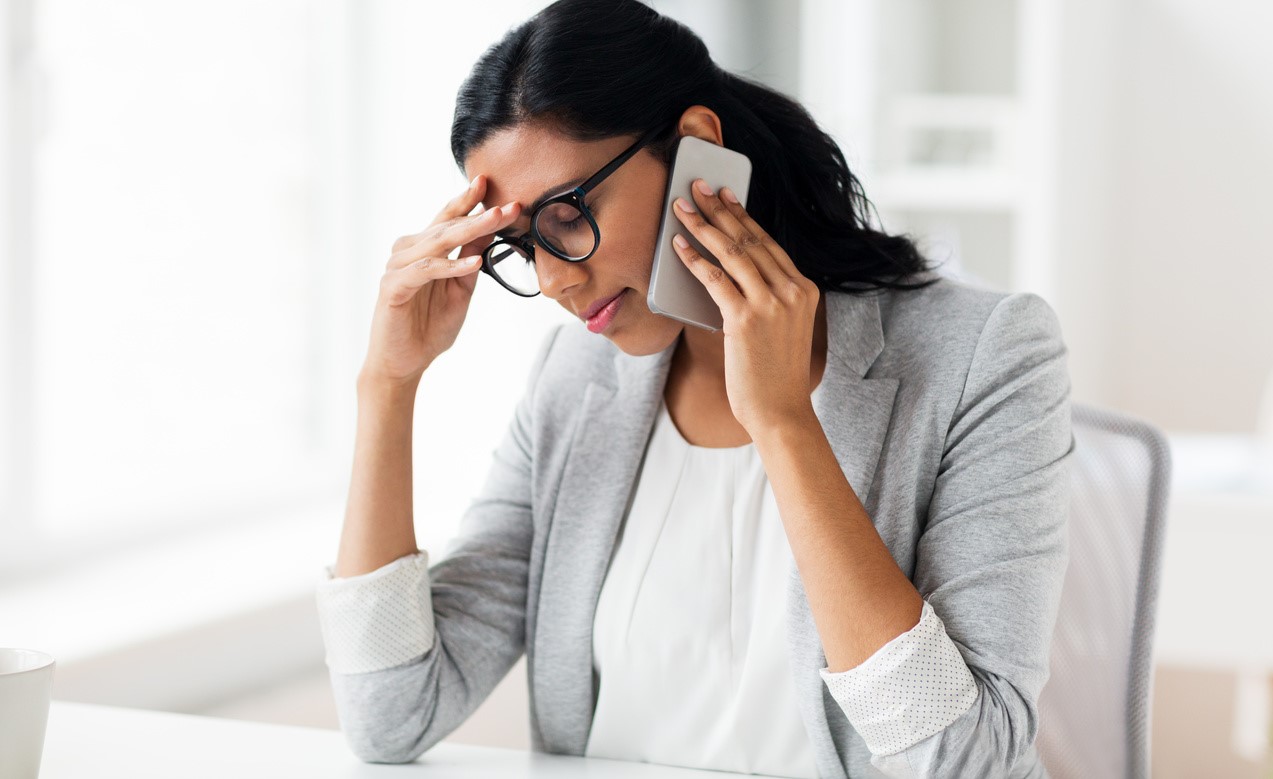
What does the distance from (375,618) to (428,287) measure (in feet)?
1.20

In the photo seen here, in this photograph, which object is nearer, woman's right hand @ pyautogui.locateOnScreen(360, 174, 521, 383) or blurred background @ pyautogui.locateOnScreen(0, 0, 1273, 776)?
woman's right hand @ pyautogui.locateOnScreen(360, 174, 521, 383)

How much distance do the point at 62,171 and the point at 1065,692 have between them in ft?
5.33

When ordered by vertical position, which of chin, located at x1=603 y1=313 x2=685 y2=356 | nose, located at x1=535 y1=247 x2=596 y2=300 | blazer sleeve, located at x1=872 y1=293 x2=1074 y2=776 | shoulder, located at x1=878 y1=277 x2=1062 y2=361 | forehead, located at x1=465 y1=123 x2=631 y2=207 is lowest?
blazer sleeve, located at x1=872 y1=293 x2=1074 y2=776

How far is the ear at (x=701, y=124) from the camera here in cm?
123

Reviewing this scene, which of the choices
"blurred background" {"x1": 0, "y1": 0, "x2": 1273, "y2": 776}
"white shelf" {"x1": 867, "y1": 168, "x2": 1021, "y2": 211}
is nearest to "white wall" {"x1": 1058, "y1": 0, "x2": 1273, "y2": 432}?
"blurred background" {"x1": 0, "y1": 0, "x2": 1273, "y2": 776}

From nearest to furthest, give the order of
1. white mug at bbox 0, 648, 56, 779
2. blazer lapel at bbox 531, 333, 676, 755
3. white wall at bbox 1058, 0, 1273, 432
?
1. white mug at bbox 0, 648, 56, 779
2. blazer lapel at bbox 531, 333, 676, 755
3. white wall at bbox 1058, 0, 1273, 432

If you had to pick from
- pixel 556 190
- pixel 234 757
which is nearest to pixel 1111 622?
pixel 556 190

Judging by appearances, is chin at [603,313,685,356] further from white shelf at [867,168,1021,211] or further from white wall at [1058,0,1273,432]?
white wall at [1058,0,1273,432]

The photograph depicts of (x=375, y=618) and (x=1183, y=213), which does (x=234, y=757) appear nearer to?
(x=375, y=618)

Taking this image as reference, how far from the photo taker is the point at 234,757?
110cm

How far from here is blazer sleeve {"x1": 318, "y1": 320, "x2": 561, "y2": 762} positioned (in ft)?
3.98

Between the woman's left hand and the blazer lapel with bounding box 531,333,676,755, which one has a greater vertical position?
the woman's left hand

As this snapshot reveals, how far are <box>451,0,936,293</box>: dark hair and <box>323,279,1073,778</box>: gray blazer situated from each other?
75mm

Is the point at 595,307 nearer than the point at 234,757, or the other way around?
the point at 234,757
